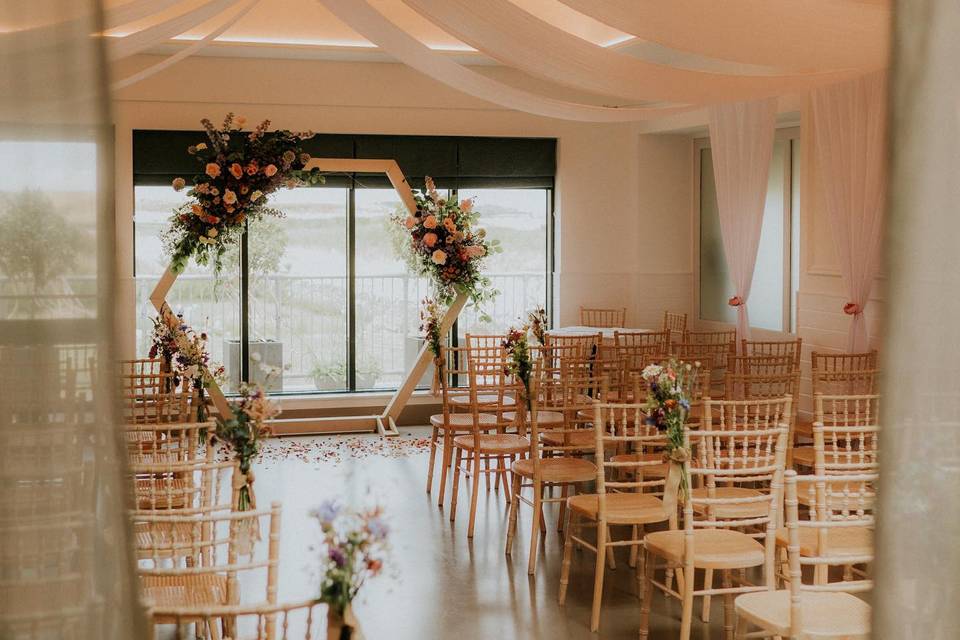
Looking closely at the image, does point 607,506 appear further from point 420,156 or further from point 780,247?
point 420,156

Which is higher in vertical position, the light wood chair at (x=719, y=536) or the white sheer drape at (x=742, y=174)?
the white sheer drape at (x=742, y=174)

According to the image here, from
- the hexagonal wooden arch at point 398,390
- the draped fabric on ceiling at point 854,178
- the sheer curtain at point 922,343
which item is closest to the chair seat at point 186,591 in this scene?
the sheer curtain at point 922,343

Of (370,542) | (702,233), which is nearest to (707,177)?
(702,233)

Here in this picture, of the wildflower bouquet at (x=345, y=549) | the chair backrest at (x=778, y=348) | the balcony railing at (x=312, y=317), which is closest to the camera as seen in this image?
the wildflower bouquet at (x=345, y=549)

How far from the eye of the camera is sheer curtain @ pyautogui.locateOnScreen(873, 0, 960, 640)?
115 centimetres

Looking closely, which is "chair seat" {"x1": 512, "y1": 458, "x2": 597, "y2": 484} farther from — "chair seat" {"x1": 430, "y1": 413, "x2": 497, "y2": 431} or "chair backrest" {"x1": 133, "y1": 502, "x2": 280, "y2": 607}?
"chair backrest" {"x1": 133, "y1": 502, "x2": 280, "y2": 607}

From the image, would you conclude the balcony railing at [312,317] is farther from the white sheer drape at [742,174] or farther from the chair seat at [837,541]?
the chair seat at [837,541]

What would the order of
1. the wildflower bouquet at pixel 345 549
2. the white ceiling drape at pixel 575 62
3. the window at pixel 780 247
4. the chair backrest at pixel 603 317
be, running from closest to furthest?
the wildflower bouquet at pixel 345 549 → the white ceiling drape at pixel 575 62 → the window at pixel 780 247 → the chair backrest at pixel 603 317

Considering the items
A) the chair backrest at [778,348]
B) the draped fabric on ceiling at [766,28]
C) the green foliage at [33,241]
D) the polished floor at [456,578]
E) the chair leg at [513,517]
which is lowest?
the polished floor at [456,578]

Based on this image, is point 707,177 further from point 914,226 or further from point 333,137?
point 914,226

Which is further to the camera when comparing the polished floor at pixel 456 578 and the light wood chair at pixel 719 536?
the polished floor at pixel 456 578

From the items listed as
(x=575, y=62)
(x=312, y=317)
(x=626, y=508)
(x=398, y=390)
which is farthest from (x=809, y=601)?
(x=312, y=317)

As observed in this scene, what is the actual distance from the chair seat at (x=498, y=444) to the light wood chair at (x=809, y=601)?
2.56 m

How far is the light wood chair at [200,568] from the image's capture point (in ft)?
9.21
